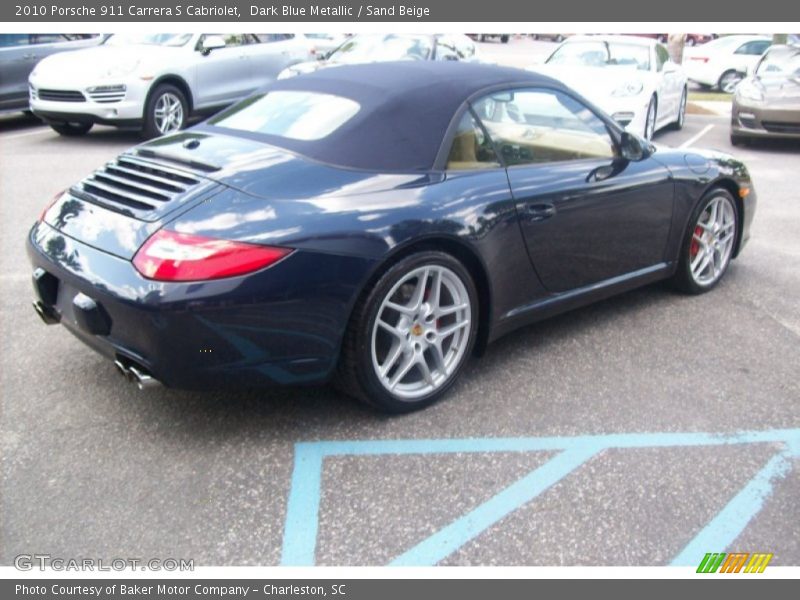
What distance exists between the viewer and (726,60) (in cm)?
1836

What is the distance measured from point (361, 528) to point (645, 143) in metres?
3.04

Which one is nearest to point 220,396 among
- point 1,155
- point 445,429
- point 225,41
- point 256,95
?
point 445,429

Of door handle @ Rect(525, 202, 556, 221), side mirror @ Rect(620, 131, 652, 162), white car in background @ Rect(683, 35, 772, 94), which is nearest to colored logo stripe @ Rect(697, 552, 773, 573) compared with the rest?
door handle @ Rect(525, 202, 556, 221)

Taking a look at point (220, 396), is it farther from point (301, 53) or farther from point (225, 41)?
point (301, 53)

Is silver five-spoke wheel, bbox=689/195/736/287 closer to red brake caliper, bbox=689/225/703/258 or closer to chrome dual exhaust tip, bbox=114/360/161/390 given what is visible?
red brake caliper, bbox=689/225/703/258

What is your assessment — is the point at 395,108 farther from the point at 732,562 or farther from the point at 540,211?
the point at 732,562

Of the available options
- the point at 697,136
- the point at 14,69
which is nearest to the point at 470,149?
the point at 14,69

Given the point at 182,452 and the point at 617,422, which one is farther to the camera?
the point at 617,422

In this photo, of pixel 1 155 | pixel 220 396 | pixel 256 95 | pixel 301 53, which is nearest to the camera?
pixel 220 396

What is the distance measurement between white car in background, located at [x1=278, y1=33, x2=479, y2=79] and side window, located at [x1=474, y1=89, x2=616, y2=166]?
6.56 metres

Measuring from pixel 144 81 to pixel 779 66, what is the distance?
885 centimetres

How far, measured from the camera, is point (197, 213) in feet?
9.51

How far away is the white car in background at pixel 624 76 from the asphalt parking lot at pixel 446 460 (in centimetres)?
571

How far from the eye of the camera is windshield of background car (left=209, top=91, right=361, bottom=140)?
347cm
